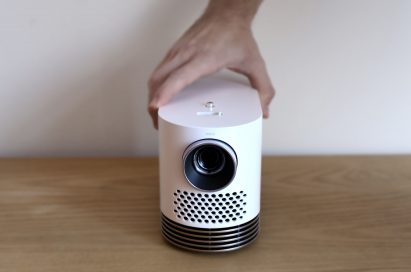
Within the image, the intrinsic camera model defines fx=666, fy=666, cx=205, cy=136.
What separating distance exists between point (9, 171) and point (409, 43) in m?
0.65

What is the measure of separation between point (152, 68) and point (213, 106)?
0.91 ft

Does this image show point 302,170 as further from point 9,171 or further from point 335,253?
point 9,171

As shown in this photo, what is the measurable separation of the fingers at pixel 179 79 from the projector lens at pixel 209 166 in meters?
0.08

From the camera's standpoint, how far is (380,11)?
1011 millimetres

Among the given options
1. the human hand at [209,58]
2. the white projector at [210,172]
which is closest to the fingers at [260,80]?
the human hand at [209,58]

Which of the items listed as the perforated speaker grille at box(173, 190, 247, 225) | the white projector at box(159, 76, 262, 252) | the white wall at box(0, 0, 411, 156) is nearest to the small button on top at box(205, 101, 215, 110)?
the white projector at box(159, 76, 262, 252)

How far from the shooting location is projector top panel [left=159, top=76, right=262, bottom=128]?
29.6 inches

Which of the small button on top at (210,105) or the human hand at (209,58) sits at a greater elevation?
the human hand at (209,58)

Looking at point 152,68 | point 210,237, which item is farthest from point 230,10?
point 210,237

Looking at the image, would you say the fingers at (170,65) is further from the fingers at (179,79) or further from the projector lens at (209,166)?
the projector lens at (209,166)

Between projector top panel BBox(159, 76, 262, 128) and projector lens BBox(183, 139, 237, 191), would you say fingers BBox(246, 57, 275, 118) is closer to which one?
projector top panel BBox(159, 76, 262, 128)

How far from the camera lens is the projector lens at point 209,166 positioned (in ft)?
2.43

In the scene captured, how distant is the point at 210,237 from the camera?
0.79 metres

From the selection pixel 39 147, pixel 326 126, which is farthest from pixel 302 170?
pixel 39 147
